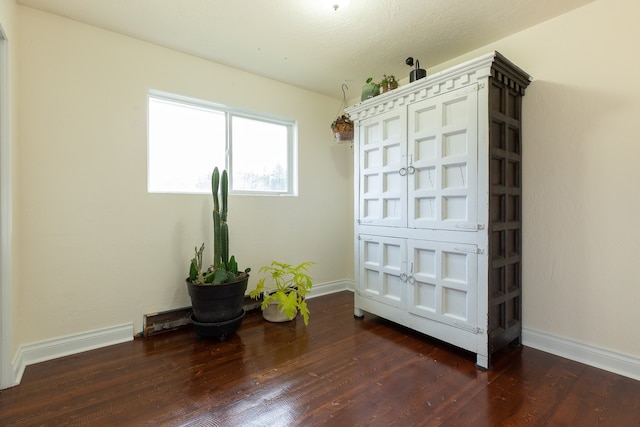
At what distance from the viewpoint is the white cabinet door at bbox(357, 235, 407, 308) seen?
7.52 feet

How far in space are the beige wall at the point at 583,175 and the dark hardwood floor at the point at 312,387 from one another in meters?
0.36

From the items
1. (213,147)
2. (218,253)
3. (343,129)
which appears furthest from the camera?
(343,129)

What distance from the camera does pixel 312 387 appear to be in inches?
63.9

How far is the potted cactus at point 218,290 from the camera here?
2.16 meters

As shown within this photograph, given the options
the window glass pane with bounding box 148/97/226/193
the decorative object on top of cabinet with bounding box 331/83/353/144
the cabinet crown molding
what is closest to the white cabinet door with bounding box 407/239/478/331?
the cabinet crown molding

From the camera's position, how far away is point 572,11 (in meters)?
1.89

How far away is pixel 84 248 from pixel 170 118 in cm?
120

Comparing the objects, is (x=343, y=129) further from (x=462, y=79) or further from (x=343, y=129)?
(x=462, y=79)

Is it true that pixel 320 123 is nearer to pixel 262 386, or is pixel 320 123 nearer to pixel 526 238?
pixel 526 238

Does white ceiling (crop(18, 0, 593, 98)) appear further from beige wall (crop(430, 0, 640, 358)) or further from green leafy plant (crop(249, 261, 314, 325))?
green leafy plant (crop(249, 261, 314, 325))

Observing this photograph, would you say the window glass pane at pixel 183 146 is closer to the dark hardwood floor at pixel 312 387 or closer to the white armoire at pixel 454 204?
the dark hardwood floor at pixel 312 387

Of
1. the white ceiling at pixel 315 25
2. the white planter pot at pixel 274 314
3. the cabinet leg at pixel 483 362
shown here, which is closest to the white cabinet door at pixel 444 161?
the white ceiling at pixel 315 25

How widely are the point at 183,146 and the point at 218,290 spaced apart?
51.0 inches

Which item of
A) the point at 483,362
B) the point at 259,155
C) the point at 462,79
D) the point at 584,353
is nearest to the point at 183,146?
the point at 259,155
